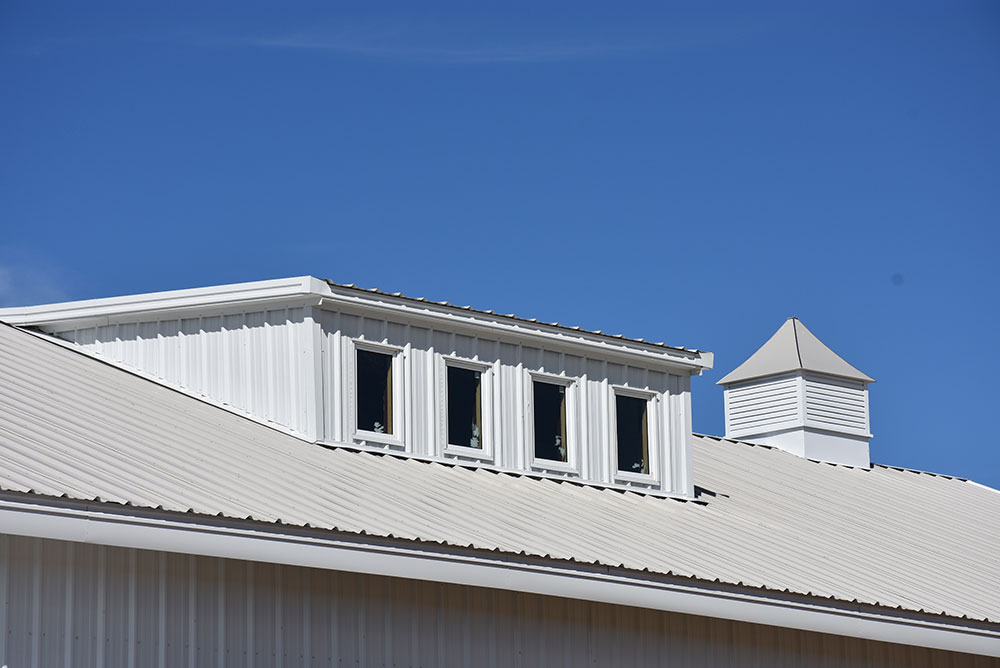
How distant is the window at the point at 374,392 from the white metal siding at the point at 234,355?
851mm

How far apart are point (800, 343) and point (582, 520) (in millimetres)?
16477

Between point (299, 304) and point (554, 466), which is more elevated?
point (299, 304)

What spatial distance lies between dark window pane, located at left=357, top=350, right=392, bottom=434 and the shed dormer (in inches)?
537

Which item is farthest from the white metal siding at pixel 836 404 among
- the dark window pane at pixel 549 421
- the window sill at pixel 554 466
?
the window sill at pixel 554 466

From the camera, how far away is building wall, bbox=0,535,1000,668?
14.0m

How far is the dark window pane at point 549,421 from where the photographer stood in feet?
76.2

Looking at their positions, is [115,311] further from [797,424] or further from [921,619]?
[797,424]

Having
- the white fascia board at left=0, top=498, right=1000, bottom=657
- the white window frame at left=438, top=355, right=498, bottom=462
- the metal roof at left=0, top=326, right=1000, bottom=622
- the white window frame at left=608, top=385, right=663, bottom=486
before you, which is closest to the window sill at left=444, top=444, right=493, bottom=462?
the white window frame at left=438, top=355, right=498, bottom=462

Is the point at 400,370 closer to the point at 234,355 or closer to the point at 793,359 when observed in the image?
the point at 234,355

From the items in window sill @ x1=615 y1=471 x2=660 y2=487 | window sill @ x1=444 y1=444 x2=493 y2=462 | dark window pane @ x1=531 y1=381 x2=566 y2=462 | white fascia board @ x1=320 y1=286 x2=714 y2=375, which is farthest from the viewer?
window sill @ x1=615 y1=471 x2=660 y2=487

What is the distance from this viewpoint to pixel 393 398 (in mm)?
21703

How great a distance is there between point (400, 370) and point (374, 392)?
479 millimetres

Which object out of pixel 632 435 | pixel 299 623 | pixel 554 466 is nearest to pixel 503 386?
pixel 554 466

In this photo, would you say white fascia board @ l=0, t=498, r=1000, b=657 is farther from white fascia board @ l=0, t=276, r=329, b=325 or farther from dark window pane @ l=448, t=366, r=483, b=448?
white fascia board @ l=0, t=276, r=329, b=325
